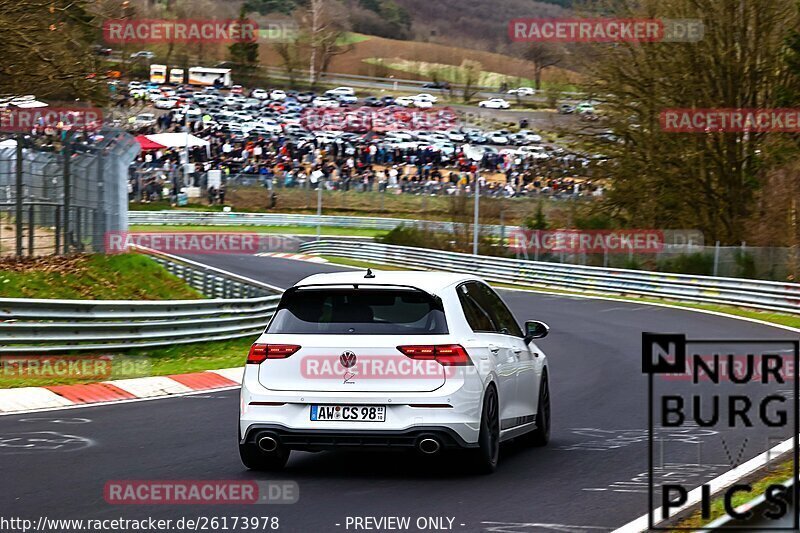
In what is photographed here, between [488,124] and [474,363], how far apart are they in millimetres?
105638

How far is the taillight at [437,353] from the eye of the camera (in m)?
9.23

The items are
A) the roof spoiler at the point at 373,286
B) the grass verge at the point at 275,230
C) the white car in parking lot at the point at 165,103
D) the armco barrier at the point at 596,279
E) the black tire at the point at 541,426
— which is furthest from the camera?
the white car in parking lot at the point at 165,103

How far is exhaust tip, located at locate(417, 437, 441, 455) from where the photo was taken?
917cm

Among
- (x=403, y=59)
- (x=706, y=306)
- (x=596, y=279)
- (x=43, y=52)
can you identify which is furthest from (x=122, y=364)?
(x=403, y=59)

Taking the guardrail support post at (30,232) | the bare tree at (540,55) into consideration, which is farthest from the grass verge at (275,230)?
the bare tree at (540,55)

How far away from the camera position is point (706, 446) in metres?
11.4

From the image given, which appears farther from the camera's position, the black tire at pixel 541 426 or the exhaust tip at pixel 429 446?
the black tire at pixel 541 426

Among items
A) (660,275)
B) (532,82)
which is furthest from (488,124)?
(660,275)

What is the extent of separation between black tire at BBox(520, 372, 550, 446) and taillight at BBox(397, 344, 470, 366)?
7.92ft

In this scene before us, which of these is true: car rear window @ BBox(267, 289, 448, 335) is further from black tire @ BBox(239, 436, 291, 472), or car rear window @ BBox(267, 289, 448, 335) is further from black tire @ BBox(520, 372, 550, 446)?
black tire @ BBox(520, 372, 550, 446)

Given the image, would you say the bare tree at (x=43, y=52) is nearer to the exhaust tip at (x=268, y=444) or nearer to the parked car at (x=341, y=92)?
the exhaust tip at (x=268, y=444)

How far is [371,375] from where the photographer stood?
922 centimetres

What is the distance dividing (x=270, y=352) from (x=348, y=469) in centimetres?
121

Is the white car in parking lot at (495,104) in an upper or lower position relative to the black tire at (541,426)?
upper
